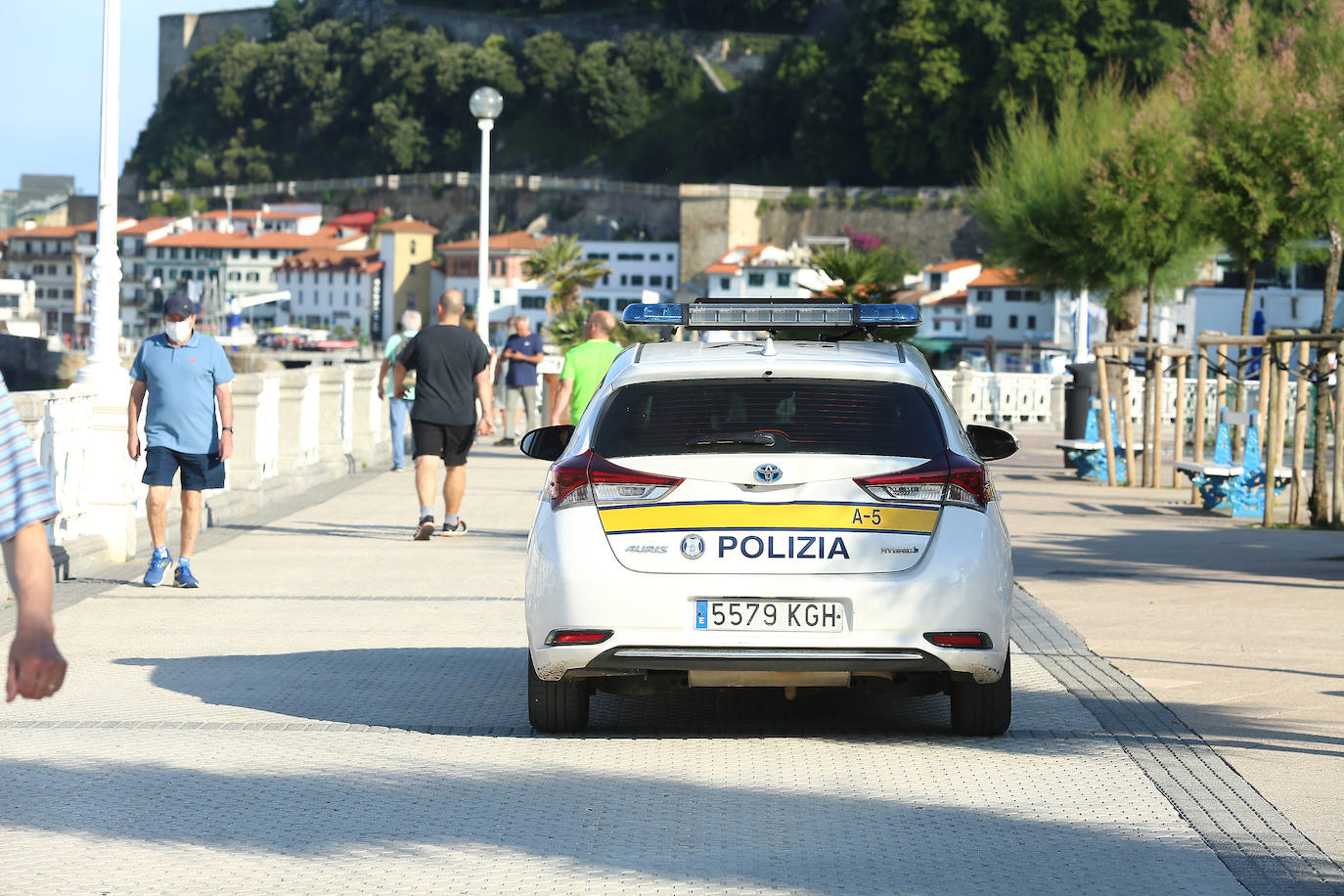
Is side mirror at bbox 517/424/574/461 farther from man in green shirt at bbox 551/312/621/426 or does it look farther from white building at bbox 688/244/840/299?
white building at bbox 688/244/840/299

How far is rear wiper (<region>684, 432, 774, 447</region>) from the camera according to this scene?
267 inches

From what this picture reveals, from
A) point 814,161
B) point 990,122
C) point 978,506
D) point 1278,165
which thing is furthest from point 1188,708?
point 814,161

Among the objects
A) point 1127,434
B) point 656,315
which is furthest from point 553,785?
point 1127,434

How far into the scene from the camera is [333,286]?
541ft

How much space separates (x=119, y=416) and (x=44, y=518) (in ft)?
30.4

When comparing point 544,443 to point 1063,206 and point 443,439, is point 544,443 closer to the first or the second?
point 443,439

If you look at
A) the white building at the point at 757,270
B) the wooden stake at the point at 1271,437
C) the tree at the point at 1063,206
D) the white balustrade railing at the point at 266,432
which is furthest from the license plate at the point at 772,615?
the white building at the point at 757,270

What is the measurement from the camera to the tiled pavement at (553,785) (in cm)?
513

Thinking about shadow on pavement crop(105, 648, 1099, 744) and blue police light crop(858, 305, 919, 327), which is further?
blue police light crop(858, 305, 919, 327)

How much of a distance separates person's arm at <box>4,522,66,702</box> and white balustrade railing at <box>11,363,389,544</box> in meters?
7.04

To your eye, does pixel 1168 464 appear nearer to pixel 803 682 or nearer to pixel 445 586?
pixel 445 586

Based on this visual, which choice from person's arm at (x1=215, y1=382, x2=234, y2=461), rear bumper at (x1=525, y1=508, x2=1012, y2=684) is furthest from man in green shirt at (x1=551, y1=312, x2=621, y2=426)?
rear bumper at (x1=525, y1=508, x2=1012, y2=684)

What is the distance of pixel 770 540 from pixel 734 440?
0.40m

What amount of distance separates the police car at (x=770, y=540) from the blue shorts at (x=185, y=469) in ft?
16.3
